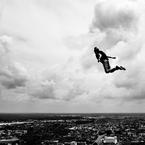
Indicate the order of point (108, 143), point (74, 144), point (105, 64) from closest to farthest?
point (105, 64), point (108, 143), point (74, 144)

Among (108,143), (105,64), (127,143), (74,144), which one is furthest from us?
(127,143)

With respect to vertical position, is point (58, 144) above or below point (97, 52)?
below

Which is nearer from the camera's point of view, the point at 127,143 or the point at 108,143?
the point at 108,143

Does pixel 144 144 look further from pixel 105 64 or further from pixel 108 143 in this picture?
pixel 105 64

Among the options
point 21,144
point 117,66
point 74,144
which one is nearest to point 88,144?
point 74,144

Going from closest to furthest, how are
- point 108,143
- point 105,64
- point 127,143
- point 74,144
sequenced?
point 105,64
point 108,143
point 74,144
point 127,143

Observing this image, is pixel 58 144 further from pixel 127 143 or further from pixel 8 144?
pixel 127 143

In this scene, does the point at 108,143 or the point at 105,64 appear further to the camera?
the point at 108,143

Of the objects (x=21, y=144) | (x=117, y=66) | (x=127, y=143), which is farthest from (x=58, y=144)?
(x=117, y=66)

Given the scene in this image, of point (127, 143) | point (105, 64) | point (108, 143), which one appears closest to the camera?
point (105, 64)
